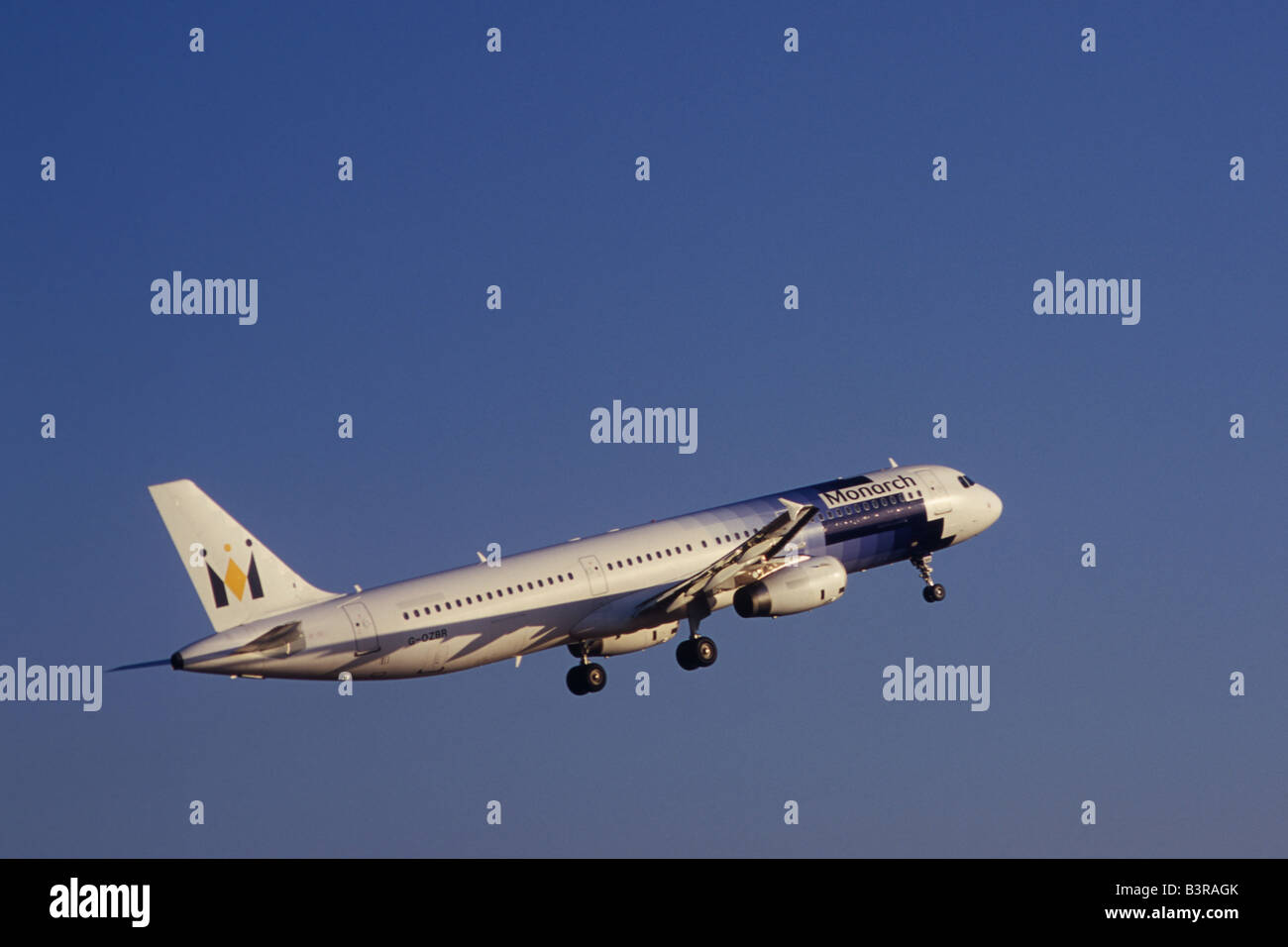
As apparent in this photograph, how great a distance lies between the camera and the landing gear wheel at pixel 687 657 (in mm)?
73812

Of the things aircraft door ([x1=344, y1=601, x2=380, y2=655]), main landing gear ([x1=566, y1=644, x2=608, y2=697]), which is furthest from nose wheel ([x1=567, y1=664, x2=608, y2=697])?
aircraft door ([x1=344, y1=601, x2=380, y2=655])

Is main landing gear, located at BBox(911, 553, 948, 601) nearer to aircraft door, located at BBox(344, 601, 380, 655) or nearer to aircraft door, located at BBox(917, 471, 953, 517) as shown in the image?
aircraft door, located at BBox(917, 471, 953, 517)

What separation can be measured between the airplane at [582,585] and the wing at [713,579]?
7cm

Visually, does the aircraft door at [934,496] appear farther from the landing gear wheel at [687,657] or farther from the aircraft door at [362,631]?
the aircraft door at [362,631]

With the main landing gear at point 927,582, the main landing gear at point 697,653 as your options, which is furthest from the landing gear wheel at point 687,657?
the main landing gear at point 927,582

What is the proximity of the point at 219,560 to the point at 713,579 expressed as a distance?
17818 millimetres

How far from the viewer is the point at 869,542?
3123 inches

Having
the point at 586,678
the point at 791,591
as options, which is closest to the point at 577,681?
the point at 586,678

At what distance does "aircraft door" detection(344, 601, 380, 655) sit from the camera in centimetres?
6438

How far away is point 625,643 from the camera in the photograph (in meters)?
75.7

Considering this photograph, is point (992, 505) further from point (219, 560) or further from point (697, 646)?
point (219, 560)

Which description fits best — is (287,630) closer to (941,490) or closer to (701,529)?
(701,529)

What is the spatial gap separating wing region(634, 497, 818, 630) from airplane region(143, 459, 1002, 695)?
7 cm
